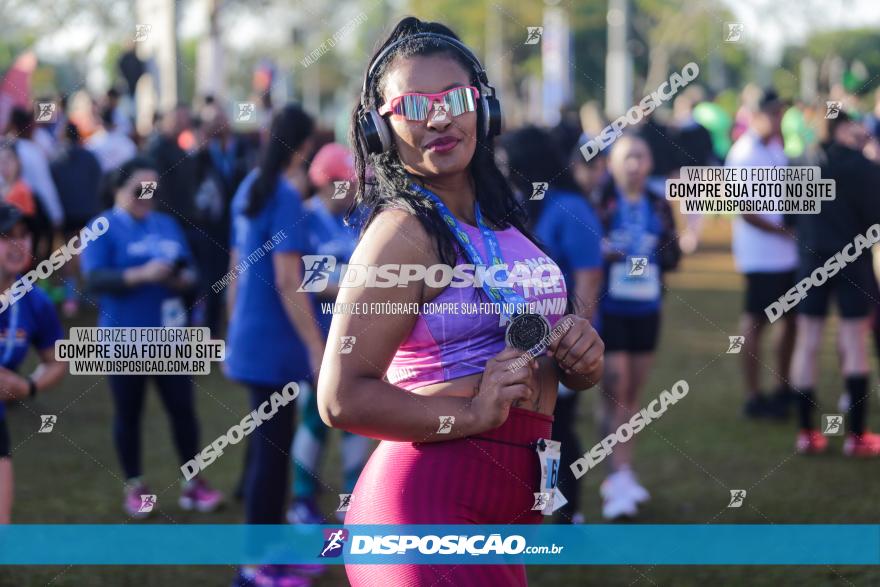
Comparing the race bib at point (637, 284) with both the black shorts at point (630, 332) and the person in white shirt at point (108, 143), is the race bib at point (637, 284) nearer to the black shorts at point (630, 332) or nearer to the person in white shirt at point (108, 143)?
the black shorts at point (630, 332)

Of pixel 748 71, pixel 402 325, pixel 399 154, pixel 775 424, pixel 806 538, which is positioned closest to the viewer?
pixel 402 325

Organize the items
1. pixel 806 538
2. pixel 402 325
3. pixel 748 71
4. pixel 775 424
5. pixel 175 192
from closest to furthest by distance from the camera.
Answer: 1. pixel 402 325
2. pixel 806 538
3. pixel 775 424
4. pixel 175 192
5. pixel 748 71

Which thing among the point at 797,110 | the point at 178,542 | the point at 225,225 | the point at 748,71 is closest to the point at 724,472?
the point at 178,542

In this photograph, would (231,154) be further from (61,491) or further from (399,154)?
(399,154)

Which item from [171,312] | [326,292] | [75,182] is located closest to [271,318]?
[326,292]

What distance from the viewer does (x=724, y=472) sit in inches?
278

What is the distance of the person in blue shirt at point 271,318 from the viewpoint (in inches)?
199

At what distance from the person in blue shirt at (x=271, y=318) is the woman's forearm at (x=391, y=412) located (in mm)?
2622

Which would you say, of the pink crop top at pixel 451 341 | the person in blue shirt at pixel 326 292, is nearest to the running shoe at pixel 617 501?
the person in blue shirt at pixel 326 292

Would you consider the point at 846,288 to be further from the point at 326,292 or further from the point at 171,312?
the point at 171,312

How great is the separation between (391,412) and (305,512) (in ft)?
12.6

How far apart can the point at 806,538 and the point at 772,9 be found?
15.5 m

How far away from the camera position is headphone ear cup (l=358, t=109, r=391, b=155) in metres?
2.71

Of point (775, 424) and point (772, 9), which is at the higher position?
point (772, 9)
